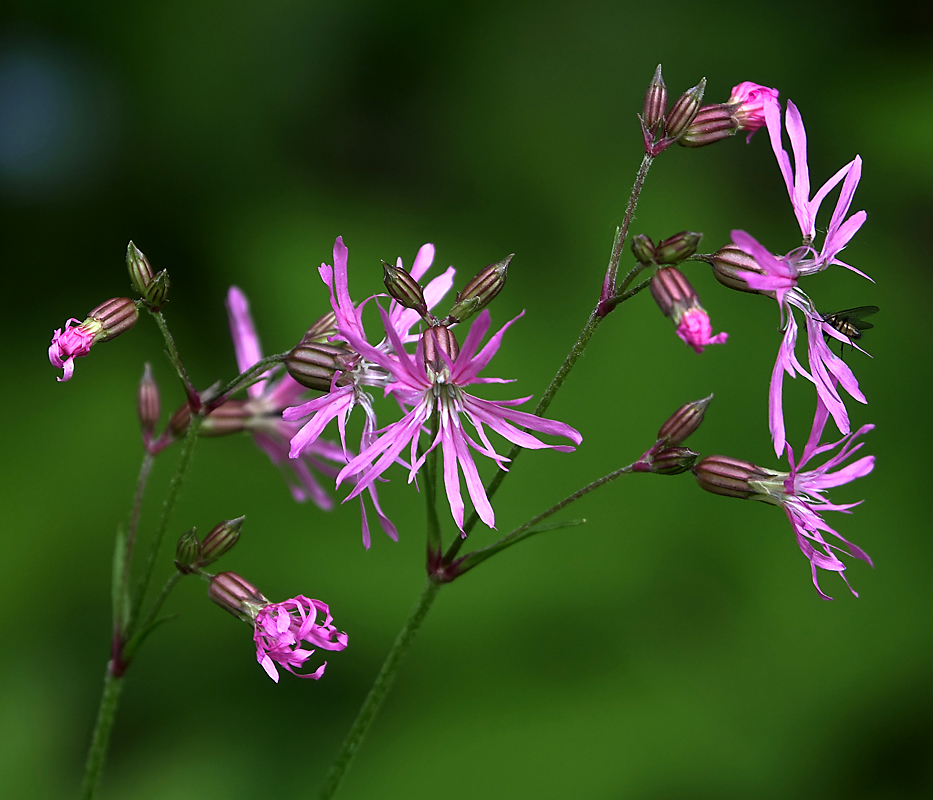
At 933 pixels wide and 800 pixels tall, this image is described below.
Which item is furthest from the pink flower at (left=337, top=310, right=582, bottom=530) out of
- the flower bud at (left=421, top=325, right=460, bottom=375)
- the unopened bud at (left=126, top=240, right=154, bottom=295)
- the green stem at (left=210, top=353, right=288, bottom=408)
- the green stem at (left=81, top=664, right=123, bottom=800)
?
the green stem at (left=81, top=664, right=123, bottom=800)

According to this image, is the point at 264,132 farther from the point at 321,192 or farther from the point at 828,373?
the point at 828,373

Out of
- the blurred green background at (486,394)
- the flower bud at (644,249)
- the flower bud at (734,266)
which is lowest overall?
the blurred green background at (486,394)

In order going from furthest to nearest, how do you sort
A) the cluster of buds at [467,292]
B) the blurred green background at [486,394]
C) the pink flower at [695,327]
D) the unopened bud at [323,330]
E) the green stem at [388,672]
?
the blurred green background at [486,394] < the unopened bud at [323,330] < the green stem at [388,672] < the cluster of buds at [467,292] < the pink flower at [695,327]

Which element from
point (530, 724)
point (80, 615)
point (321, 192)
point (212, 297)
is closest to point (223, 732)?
point (80, 615)

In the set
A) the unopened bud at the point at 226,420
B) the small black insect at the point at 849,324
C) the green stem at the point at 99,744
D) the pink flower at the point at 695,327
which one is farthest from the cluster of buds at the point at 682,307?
the green stem at the point at 99,744

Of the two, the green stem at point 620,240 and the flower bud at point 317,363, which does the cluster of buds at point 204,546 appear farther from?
the green stem at point 620,240

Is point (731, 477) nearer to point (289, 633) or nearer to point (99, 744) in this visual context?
point (289, 633)

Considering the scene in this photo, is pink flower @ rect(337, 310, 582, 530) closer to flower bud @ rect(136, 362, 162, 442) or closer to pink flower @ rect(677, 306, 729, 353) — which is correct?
pink flower @ rect(677, 306, 729, 353)
